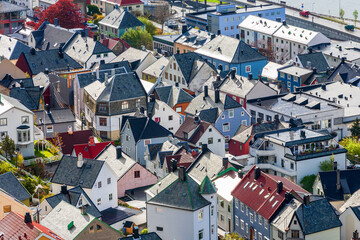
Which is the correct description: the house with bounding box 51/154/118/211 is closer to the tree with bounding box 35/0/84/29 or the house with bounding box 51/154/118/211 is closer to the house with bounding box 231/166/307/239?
the house with bounding box 231/166/307/239

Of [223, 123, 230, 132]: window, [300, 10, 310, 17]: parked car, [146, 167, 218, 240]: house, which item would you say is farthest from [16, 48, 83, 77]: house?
[300, 10, 310, 17]: parked car

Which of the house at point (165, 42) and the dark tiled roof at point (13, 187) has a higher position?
the dark tiled roof at point (13, 187)

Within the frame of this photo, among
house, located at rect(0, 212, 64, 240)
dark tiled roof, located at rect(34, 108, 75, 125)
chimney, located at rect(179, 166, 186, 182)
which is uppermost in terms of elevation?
house, located at rect(0, 212, 64, 240)

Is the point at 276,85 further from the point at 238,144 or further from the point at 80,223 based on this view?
the point at 80,223

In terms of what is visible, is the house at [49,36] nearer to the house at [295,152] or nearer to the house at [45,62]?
the house at [45,62]

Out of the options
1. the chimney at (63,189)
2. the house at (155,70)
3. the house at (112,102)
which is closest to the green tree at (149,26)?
the house at (155,70)

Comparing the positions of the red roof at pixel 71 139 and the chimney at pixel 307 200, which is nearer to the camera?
the chimney at pixel 307 200

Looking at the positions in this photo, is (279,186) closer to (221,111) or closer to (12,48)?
(221,111)
